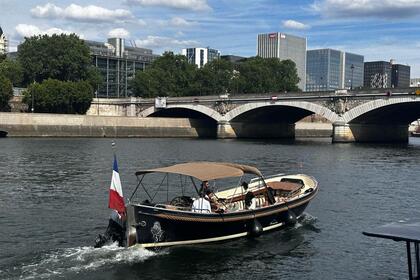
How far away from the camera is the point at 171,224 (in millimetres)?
17516

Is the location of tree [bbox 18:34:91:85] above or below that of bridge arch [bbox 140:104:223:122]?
above

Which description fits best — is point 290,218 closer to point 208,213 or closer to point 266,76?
point 208,213

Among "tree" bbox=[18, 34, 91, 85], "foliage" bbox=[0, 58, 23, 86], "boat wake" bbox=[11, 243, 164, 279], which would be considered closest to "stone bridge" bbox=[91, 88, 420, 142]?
"tree" bbox=[18, 34, 91, 85]

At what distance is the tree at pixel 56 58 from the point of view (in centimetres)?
11712

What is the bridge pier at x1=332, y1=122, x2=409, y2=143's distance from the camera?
85.6 m

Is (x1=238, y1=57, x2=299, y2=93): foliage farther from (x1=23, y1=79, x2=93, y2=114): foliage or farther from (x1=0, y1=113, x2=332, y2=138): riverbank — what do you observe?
(x1=23, y1=79, x2=93, y2=114): foliage

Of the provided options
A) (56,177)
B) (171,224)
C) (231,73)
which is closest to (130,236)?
(171,224)

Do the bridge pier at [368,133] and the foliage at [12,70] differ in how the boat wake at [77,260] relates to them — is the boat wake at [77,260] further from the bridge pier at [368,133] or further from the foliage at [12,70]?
the foliage at [12,70]

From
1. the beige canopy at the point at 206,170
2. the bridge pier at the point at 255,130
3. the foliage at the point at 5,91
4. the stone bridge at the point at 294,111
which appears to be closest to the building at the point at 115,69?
the stone bridge at the point at 294,111

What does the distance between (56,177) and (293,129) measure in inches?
3218

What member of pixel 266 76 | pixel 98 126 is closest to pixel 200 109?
pixel 98 126

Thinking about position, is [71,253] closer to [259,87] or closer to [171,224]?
[171,224]

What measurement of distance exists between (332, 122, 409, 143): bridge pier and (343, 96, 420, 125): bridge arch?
39.5 inches

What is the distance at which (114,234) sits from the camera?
17.4m
